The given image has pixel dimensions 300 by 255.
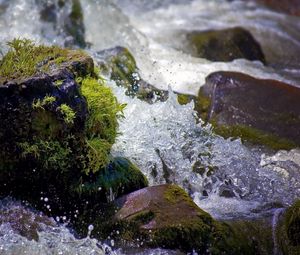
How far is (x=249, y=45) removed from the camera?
858cm

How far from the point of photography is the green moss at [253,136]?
5.36 meters

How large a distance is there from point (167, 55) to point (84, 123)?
13.7 feet

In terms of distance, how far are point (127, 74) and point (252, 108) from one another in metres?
1.56

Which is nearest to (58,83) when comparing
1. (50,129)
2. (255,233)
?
(50,129)

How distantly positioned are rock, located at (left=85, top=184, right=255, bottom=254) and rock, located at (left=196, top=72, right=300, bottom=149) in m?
1.78

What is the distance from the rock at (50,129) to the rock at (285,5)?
8.26 m

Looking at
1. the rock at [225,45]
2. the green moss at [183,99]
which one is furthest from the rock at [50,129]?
the rock at [225,45]

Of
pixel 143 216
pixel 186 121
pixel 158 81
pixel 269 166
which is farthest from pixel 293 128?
pixel 143 216

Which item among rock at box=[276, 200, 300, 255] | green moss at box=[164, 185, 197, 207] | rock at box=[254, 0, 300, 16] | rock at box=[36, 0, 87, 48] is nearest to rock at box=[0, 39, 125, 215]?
green moss at box=[164, 185, 197, 207]

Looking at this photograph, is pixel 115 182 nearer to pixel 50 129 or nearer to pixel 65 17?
pixel 50 129

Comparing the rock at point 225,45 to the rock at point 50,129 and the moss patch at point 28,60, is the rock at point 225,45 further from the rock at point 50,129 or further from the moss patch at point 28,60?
the rock at point 50,129

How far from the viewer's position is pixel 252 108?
233 inches

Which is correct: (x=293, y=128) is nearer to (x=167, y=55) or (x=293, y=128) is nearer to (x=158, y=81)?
(x=158, y=81)

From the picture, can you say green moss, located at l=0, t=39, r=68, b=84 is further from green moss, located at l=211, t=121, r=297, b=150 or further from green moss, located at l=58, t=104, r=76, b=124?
green moss, located at l=211, t=121, r=297, b=150
